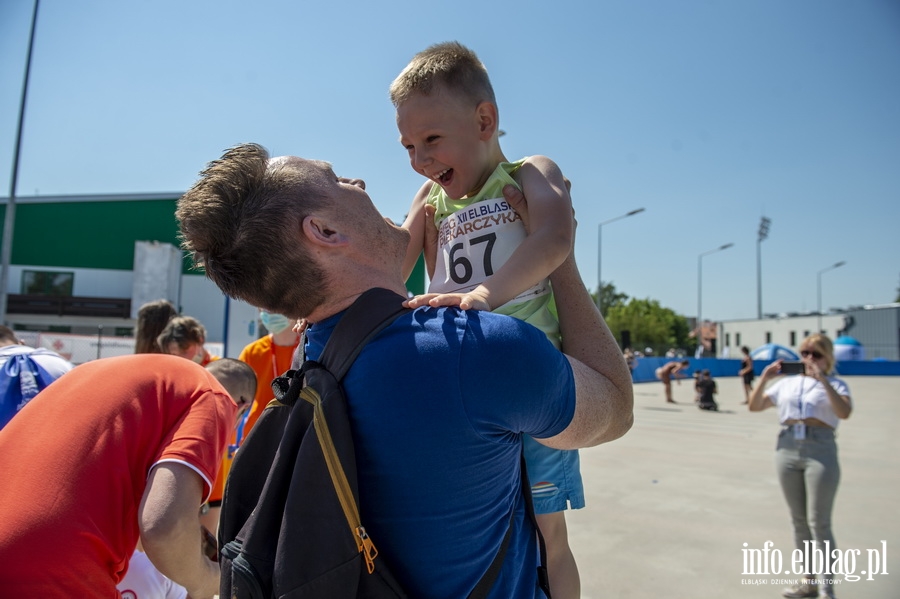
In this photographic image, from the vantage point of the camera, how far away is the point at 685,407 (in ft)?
64.1

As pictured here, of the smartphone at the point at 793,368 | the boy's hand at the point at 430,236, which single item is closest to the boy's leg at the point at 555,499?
the boy's hand at the point at 430,236

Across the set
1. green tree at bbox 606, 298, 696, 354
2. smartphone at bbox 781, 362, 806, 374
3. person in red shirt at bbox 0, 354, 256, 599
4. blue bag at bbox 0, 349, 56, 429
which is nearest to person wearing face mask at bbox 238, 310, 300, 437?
blue bag at bbox 0, 349, 56, 429

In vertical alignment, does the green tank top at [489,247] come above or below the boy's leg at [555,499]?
above

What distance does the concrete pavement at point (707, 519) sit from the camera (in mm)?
4930

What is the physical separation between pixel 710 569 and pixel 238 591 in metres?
5.21

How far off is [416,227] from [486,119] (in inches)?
20.3

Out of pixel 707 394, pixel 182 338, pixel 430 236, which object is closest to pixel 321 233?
pixel 430 236

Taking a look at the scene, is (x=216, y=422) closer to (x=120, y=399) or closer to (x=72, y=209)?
(x=120, y=399)

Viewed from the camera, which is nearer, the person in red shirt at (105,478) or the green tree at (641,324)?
the person in red shirt at (105,478)

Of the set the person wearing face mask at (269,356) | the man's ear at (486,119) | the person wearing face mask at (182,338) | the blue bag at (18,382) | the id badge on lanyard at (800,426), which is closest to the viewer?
the man's ear at (486,119)

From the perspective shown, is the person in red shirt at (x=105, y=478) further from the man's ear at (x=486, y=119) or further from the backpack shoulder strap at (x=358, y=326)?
the man's ear at (x=486, y=119)

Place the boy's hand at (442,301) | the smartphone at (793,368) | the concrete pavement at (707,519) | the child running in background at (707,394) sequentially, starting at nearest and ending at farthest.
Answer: the boy's hand at (442,301) < the concrete pavement at (707,519) < the smartphone at (793,368) < the child running in background at (707,394)

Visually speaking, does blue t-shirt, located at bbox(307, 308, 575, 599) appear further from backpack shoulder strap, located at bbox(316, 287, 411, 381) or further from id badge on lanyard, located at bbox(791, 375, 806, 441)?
id badge on lanyard, located at bbox(791, 375, 806, 441)

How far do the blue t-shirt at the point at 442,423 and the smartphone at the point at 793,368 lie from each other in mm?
5373
